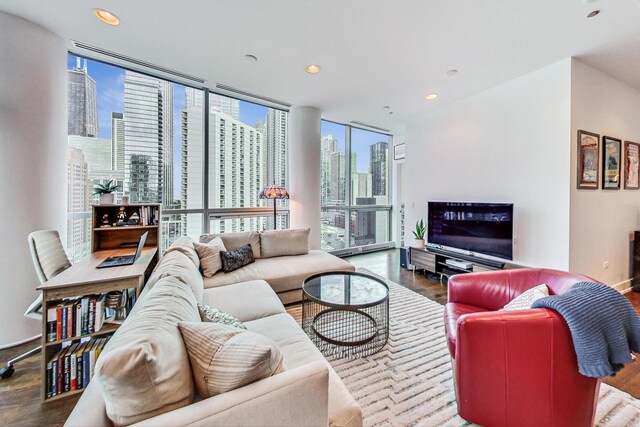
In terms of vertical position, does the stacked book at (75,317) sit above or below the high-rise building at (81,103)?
below

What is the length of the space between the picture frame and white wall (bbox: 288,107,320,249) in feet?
7.93

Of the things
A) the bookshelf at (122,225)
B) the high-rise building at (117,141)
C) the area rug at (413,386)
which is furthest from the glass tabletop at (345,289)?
the high-rise building at (117,141)

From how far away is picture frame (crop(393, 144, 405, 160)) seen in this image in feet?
18.9

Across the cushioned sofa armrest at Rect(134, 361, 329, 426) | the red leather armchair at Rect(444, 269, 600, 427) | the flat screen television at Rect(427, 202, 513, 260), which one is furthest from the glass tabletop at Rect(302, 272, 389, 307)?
the flat screen television at Rect(427, 202, 513, 260)

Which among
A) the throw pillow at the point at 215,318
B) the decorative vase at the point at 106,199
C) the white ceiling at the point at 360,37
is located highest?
→ the white ceiling at the point at 360,37

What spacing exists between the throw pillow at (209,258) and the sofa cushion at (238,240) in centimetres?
36

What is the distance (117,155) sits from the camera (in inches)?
122

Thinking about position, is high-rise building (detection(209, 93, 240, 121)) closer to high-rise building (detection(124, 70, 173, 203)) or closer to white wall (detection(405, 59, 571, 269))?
high-rise building (detection(124, 70, 173, 203))

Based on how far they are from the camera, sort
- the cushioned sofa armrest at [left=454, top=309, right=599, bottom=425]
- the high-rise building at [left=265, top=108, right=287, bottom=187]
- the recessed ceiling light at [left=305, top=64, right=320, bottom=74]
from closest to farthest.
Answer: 1. the cushioned sofa armrest at [left=454, top=309, right=599, bottom=425]
2. the recessed ceiling light at [left=305, top=64, right=320, bottom=74]
3. the high-rise building at [left=265, top=108, right=287, bottom=187]

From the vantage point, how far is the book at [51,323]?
152 cm

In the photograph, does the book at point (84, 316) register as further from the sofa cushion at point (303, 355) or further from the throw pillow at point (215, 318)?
→ the sofa cushion at point (303, 355)

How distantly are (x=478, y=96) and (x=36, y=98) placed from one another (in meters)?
5.15

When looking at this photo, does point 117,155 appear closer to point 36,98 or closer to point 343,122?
point 36,98

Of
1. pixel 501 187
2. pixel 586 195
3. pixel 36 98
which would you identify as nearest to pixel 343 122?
pixel 501 187
